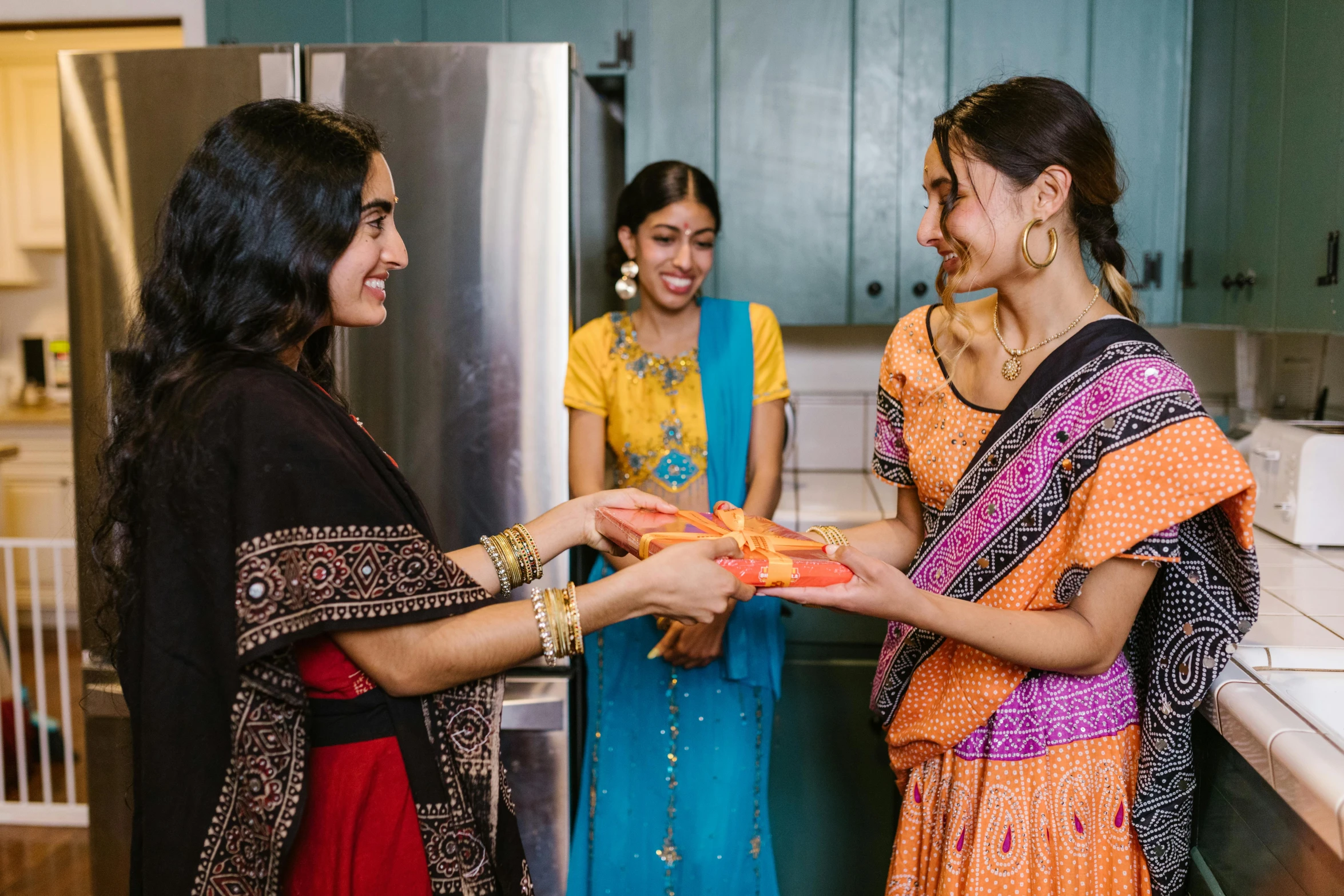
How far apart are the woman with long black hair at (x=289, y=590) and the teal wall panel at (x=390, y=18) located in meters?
1.42

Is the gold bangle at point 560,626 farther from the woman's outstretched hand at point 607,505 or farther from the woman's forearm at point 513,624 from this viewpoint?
the woman's outstretched hand at point 607,505

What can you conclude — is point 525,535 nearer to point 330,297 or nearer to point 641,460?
point 330,297

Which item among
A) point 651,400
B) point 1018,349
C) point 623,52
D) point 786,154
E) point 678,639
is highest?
point 623,52

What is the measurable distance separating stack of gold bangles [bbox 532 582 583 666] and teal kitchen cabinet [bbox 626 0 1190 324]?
58.7 inches

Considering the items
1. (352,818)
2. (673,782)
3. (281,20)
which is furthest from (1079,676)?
(281,20)

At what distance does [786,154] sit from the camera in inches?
94.3

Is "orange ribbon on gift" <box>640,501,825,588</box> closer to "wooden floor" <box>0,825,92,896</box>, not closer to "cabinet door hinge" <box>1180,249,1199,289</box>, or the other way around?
"cabinet door hinge" <box>1180,249,1199,289</box>

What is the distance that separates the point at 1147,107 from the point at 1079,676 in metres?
1.64

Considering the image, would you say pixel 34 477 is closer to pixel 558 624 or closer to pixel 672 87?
pixel 672 87

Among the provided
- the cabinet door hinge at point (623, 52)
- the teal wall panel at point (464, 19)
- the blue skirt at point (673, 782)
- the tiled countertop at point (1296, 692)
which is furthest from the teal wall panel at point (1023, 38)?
the blue skirt at point (673, 782)

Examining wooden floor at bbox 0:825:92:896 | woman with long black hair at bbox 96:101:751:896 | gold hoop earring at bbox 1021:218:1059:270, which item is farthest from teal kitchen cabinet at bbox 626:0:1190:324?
wooden floor at bbox 0:825:92:896

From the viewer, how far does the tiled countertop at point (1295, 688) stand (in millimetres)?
911

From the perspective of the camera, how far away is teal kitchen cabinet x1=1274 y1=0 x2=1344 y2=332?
1.60 meters

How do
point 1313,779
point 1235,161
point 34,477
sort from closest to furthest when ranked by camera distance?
point 1313,779 < point 1235,161 < point 34,477
